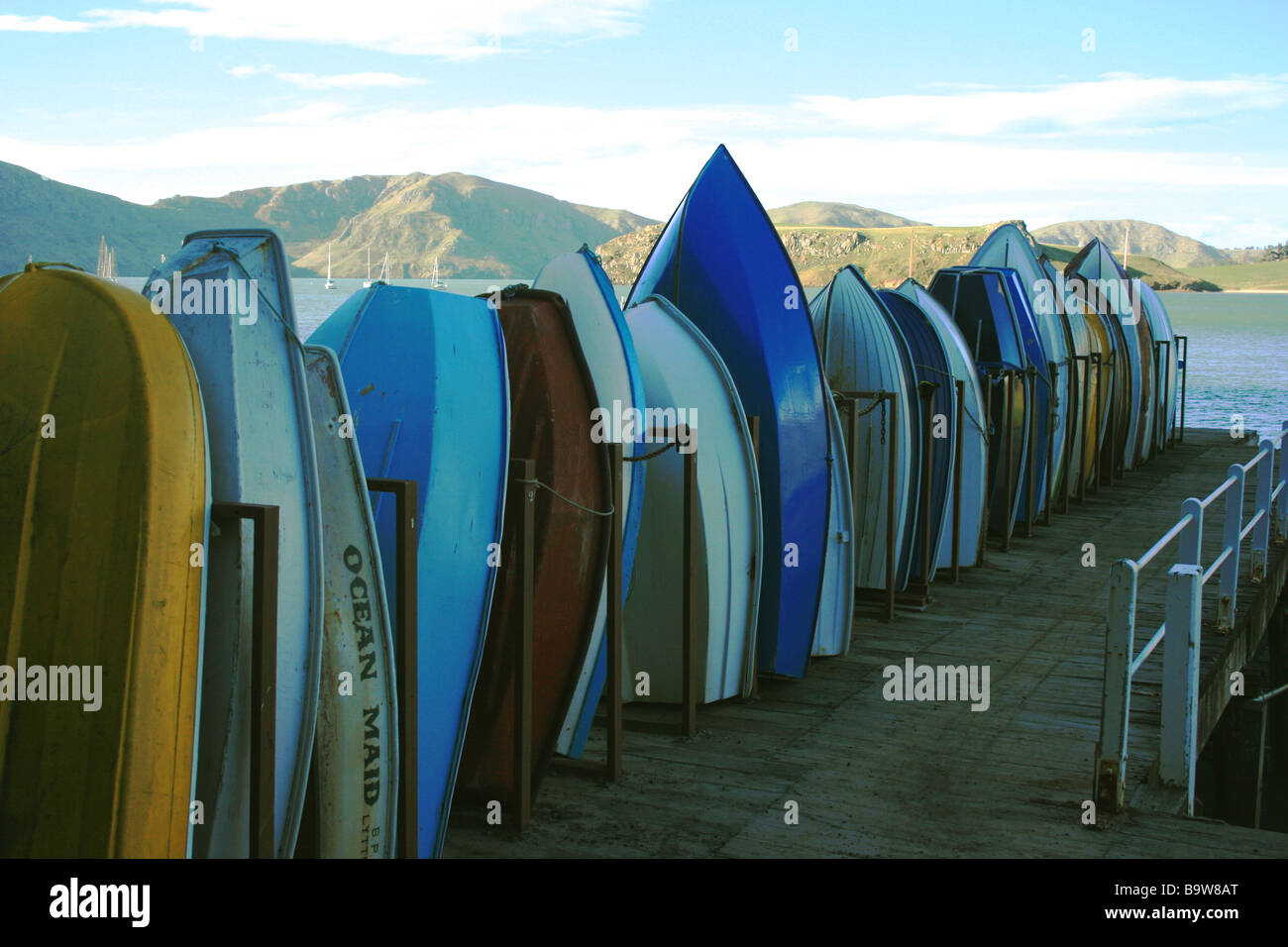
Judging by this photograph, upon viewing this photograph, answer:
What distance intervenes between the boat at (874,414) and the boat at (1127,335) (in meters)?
6.94

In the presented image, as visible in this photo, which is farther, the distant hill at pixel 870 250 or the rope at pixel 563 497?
the distant hill at pixel 870 250

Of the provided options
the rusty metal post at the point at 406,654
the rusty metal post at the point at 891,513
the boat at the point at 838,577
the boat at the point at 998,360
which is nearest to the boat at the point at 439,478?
the rusty metal post at the point at 406,654

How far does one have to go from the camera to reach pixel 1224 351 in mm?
83875

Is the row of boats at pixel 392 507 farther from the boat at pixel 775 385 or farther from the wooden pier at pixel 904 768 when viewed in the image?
the wooden pier at pixel 904 768

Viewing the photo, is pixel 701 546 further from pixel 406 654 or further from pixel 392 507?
pixel 406 654

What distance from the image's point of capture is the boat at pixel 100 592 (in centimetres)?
255

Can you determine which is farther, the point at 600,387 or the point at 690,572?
the point at 690,572

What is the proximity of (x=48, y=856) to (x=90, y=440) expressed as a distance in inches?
35.0

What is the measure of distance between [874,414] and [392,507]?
4.53 m

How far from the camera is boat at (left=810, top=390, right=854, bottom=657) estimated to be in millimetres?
6516

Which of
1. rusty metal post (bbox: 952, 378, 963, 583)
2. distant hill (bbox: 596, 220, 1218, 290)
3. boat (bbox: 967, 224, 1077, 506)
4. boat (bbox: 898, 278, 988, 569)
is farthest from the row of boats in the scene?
distant hill (bbox: 596, 220, 1218, 290)

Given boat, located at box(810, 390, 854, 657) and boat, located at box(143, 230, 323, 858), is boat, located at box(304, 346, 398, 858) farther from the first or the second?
boat, located at box(810, 390, 854, 657)

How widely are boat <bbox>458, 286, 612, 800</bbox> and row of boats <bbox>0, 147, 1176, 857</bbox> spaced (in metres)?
0.01

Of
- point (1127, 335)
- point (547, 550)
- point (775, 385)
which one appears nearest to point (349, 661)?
point (547, 550)
